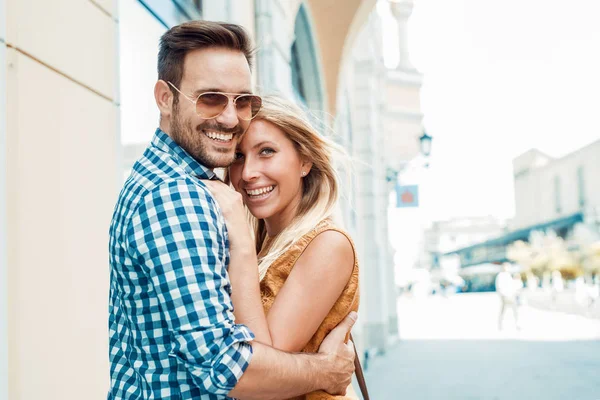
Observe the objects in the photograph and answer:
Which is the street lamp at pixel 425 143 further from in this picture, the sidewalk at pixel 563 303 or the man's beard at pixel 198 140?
the man's beard at pixel 198 140

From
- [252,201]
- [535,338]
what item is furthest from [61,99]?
[535,338]

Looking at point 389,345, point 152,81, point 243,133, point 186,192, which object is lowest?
point 389,345

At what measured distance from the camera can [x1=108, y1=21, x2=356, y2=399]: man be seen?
1425 mm

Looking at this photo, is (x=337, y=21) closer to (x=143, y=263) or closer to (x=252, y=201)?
(x=252, y=201)

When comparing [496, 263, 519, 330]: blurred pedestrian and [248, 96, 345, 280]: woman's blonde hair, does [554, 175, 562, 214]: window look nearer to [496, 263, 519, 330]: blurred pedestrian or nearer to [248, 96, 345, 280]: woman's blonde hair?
[496, 263, 519, 330]: blurred pedestrian

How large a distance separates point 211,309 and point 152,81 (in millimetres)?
3234

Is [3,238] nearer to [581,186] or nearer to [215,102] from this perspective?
[215,102]

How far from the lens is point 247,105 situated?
6.35 feet

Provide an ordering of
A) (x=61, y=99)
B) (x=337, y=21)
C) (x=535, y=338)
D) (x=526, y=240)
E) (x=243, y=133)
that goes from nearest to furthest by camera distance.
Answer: (x=243, y=133), (x=61, y=99), (x=337, y=21), (x=535, y=338), (x=526, y=240)

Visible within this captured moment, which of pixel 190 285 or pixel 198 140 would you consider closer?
pixel 190 285

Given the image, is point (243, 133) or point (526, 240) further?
point (526, 240)

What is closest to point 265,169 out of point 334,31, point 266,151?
point 266,151

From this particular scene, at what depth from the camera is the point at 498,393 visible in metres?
9.33

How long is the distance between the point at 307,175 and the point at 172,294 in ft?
3.63
